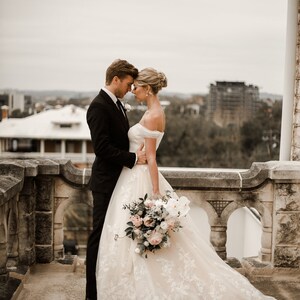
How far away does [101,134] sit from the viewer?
3.86 m

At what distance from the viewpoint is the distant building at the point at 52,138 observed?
1566 inches

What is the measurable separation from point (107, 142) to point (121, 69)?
49 centimetres

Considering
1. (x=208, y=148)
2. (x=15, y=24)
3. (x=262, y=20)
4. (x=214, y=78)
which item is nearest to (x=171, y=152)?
(x=208, y=148)

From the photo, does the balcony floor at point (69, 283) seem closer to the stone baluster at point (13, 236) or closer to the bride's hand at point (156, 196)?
the stone baluster at point (13, 236)

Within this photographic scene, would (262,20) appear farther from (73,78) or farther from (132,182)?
(132,182)

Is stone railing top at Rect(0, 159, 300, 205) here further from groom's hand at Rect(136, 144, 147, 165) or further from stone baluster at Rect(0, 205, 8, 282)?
groom's hand at Rect(136, 144, 147, 165)

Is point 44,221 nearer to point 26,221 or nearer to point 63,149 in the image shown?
point 26,221

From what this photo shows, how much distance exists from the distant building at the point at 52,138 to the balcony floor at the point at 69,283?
111 feet

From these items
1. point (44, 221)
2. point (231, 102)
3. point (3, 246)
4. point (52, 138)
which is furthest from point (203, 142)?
point (3, 246)

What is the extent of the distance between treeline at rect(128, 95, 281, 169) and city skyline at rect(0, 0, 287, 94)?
9.36 feet

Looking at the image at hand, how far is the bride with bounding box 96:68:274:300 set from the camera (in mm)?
3920

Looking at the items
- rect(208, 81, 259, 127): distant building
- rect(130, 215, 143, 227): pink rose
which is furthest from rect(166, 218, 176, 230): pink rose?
rect(208, 81, 259, 127): distant building

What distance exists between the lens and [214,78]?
54.0m

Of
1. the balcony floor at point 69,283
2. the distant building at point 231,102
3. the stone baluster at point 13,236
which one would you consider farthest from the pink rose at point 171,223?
the distant building at point 231,102
